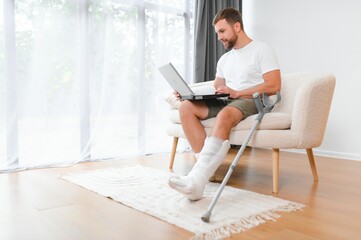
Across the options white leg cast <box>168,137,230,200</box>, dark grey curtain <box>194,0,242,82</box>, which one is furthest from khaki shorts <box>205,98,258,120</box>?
dark grey curtain <box>194,0,242,82</box>

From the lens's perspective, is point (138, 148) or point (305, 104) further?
point (138, 148)

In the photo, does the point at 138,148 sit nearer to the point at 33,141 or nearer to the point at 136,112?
the point at 136,112

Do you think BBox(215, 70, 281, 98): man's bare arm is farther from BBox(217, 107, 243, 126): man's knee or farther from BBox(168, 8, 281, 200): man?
BBox(217, 107, 243, 126): man's knee

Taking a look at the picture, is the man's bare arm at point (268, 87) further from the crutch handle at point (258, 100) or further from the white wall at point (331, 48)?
the white wall at point (331, 48)

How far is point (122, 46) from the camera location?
2.99 meters

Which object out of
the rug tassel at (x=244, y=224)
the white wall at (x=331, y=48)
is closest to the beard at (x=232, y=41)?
the rug tassel at (x=244, y=224)

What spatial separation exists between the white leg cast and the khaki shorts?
0.90ft

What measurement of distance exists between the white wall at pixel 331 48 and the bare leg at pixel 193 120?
5.87 feet

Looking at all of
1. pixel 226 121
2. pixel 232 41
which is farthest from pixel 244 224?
pixel 232 41

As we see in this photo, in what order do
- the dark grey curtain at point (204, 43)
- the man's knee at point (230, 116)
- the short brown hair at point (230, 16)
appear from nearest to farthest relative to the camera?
1. the man's knee at point (230, 116)
2. the short brown hair at point (230, 16)
3. the dark grey curtain at point (204, 43)

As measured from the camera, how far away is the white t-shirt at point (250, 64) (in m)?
1.91

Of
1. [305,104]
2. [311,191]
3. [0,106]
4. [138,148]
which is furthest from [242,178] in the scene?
[0,106]

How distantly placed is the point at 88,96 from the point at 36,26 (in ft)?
2.14

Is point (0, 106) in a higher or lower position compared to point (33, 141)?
higher
